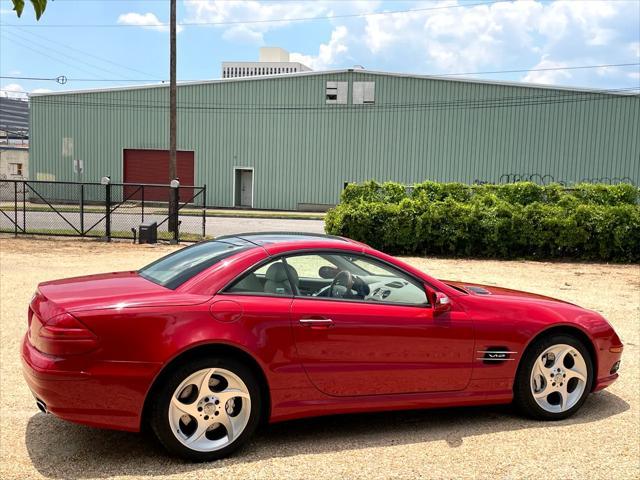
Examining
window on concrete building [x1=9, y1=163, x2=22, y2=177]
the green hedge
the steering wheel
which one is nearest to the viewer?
the steering wheel

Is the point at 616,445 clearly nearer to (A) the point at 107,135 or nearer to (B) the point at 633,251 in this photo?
(B) the point at 633,251

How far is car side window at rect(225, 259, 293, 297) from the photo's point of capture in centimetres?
409

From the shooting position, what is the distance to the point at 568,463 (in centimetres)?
402

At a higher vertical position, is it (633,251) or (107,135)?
(107,135)

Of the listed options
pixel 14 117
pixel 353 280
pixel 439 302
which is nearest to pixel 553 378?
pixel 439 302

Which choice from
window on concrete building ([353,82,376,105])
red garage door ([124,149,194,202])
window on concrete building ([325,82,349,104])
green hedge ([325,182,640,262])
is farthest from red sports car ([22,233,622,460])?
red garage door ([124,149,194,202])

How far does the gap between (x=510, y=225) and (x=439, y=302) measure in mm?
11987

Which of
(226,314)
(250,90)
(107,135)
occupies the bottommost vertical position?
(226,314)

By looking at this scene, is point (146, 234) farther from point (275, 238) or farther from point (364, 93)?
point (364, 93)

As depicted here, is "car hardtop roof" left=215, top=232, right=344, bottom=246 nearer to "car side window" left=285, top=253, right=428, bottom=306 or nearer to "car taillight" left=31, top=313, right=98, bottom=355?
"car side window" left=285, top=253, right=428, bottom=306

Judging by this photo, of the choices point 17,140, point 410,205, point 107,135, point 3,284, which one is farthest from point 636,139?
point 17,140

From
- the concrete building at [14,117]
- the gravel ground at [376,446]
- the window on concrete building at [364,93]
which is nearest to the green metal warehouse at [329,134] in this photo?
the window on concrete building at [364,93]

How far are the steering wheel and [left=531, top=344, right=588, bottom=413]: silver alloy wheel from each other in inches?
61.5

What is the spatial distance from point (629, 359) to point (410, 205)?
31.7 ft
